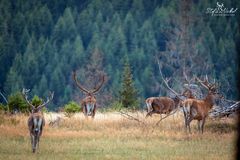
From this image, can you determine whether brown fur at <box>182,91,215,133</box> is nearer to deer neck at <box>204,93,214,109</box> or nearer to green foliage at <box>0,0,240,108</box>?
deer neck at <box>204,93,214,109</box>

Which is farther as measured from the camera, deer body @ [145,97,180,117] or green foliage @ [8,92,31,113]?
green foliage @ [8,92,31,113]

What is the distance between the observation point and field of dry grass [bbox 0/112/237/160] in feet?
56.8

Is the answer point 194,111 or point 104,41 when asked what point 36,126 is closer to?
point 194,111

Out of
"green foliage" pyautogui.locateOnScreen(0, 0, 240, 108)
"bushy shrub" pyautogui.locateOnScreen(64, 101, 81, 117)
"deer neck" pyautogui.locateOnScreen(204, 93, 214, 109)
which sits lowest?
"bushy shrub" pyautogui.locateOnScreen(64, 101, 81, 117)

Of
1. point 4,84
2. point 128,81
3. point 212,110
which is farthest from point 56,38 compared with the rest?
point 212,110

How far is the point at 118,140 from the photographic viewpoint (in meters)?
19.7

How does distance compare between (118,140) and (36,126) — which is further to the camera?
(118,140)

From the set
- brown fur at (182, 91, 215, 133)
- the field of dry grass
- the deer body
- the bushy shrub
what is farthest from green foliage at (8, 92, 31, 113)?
brown fur at (182, 91, 215, 133)

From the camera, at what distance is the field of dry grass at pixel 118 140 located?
682 inches

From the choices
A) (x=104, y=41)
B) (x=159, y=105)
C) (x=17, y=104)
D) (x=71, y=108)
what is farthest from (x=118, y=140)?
(x=104, y=41)

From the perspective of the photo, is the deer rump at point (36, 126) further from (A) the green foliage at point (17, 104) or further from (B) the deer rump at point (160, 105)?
(A) the green foliage at point (17, 104)

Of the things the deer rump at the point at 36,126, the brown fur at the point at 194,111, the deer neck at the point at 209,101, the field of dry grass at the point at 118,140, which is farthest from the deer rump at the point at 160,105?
the deer rump at the point at 36,126

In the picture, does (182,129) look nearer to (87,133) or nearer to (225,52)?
(87,133)

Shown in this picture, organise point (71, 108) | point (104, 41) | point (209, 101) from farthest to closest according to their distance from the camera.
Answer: point (104, 41) < point (71, 108) < point (209, 101)
